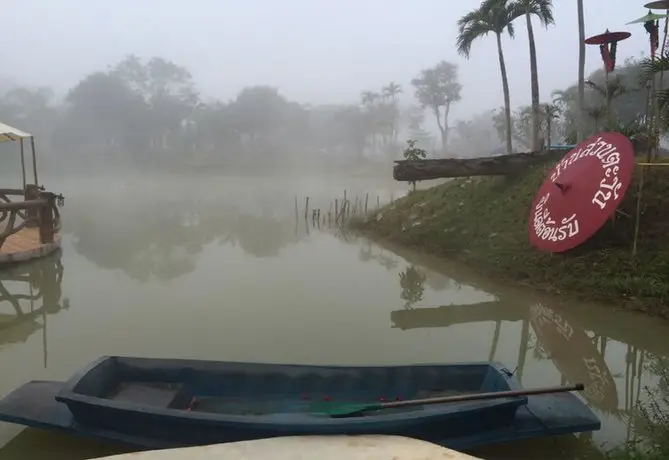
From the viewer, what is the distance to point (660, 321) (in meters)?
6.84

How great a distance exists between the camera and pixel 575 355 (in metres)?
6.24

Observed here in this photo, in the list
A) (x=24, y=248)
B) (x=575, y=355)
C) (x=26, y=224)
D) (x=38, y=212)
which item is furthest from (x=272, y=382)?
(x=26, y=224)

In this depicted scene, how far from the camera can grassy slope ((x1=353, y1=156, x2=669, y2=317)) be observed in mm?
7695

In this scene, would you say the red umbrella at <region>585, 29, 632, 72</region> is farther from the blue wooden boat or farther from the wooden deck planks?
the wooden deck planks

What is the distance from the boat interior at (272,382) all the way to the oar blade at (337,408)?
0.20 ft

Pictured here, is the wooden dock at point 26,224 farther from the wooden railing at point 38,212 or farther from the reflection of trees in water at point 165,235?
the reflection of trees in water at point 165,235

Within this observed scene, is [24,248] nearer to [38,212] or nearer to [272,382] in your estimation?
[38,212]

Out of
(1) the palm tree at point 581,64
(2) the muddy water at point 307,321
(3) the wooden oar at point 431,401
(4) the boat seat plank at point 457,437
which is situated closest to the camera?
(3) the wooden oar at point 431,401

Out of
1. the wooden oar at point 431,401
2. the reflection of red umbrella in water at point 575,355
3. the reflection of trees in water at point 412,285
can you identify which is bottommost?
the reflection of red umbrella in water at point 575,355

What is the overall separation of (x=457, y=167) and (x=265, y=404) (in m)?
8.83

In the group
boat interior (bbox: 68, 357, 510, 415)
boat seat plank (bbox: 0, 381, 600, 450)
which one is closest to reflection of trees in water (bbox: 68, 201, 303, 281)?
boat interior (bbox: 68, 357, 510, 415)

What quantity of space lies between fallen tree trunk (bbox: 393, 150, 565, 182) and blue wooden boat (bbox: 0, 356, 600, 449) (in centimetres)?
795

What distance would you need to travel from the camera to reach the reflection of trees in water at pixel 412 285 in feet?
28.1

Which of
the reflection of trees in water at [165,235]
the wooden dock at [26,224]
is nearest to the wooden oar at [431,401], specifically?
the reflection of trees in water at [165,235]
